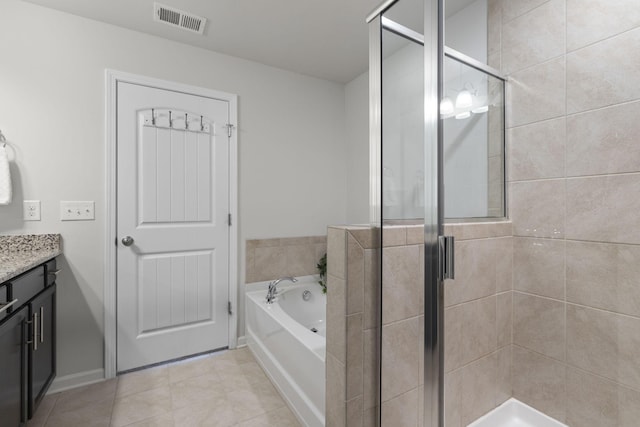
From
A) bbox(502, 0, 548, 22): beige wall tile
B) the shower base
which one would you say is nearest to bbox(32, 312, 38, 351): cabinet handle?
the shower base

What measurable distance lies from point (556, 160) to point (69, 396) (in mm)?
3011

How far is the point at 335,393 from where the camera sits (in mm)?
1204

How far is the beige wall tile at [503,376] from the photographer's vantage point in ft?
4.73

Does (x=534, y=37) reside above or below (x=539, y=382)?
above

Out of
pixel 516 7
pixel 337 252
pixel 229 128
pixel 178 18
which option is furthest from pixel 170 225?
pixel 516 7

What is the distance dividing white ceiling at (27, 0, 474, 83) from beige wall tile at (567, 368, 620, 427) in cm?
178

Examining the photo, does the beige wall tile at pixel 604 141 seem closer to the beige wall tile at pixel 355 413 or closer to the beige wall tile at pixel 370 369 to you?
the beige wall tile at pixel 370 369

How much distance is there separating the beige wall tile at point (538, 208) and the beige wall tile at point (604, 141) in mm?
106

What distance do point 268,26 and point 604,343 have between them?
2543 millimetres

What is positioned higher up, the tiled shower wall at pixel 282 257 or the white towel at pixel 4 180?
the white towel at pixel 4 180

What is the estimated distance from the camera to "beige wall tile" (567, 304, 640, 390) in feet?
3.90

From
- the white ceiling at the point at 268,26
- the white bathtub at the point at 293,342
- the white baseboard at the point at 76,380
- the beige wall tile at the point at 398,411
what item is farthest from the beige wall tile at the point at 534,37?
the white baseboard at the point at 76,380

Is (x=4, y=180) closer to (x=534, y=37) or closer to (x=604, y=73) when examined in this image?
(x=534, y=37)

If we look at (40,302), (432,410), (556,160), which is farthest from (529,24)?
(40,302)
